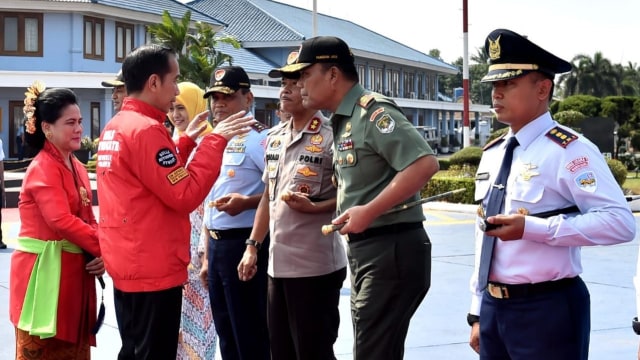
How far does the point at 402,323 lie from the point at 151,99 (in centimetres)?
142

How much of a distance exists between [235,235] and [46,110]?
1.23 meters

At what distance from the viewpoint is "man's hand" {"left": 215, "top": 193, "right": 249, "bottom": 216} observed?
14.4 feet

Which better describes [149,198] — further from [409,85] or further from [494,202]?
[409,85]

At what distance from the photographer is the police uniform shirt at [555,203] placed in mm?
2688

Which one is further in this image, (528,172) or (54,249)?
(54,249)

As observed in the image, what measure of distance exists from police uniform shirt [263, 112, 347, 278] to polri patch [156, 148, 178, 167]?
0.62 meters

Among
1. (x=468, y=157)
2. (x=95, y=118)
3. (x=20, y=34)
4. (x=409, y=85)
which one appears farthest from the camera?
(x=409, y=85)

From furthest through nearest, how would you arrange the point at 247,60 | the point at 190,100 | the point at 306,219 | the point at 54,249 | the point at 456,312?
the point at 247,60
the point at 456,312
the point at 190,100
the point at 54,249
the point at 306,219

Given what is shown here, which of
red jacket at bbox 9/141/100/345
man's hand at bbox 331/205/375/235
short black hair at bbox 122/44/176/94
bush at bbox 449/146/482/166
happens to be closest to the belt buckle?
man's hand at bbox 331/205/375/235

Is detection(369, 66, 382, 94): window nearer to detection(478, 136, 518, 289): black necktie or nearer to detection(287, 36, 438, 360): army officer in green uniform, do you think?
detection(287, 36, 438, 360): army officer in green uniform

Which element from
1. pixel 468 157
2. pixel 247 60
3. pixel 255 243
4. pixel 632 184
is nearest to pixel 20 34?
pixel 247 60

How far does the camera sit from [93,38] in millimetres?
31688

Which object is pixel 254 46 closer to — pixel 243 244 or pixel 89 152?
pixel 89 152

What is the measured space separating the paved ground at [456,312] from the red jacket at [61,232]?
1.73 metres
